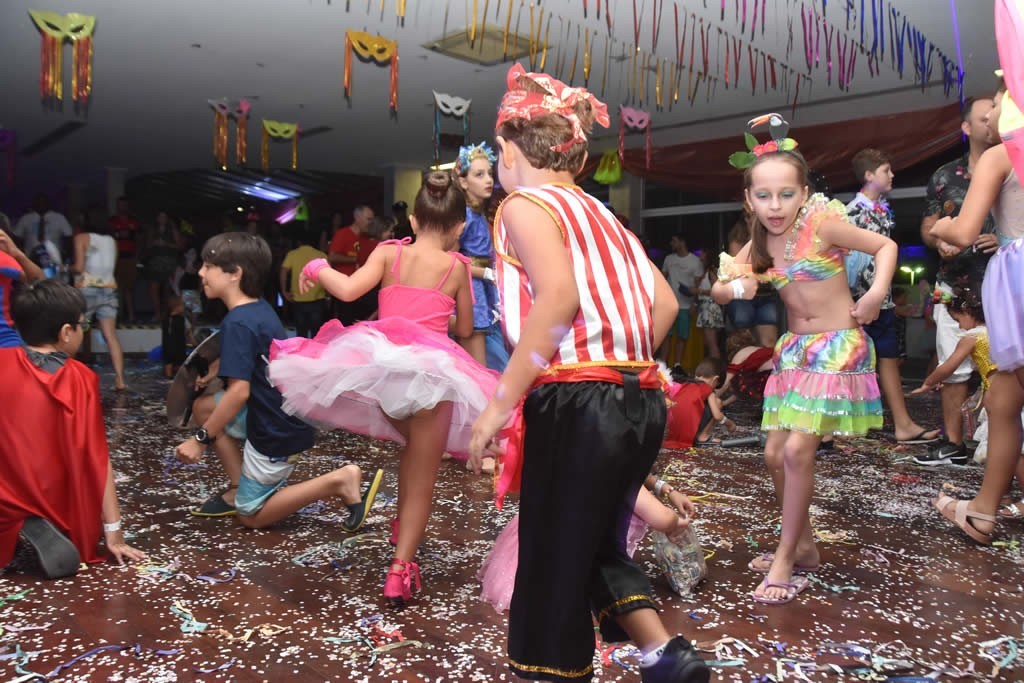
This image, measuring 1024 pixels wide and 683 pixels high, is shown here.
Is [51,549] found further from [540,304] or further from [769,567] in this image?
[769,567]

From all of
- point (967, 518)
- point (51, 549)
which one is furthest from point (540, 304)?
point (967, 518)

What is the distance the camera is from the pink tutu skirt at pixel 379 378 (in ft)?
7.83

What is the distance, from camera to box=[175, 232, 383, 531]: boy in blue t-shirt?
2.88 m

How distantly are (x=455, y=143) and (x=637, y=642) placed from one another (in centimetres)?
1107

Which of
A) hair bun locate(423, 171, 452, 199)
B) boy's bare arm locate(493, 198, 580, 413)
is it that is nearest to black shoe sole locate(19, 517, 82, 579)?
hair bun locate(423, 171, 452, 199)

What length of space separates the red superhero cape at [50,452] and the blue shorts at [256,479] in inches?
18.0

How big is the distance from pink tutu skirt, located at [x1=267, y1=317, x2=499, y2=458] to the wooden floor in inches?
19.9

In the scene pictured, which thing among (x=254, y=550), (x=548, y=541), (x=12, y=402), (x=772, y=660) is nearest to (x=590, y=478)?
(x=548, y=541)

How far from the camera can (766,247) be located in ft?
8.51

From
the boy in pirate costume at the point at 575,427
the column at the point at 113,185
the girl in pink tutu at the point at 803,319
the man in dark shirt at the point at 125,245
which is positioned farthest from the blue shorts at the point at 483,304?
the column at the point at 113,185

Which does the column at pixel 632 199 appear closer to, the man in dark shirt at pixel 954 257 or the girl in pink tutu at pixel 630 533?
the man in dark shirt at pixel 954 257

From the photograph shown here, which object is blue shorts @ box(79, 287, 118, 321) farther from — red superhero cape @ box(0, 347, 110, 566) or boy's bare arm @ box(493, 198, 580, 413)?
boy's bare arm @ box(493, 198, 580, 413)

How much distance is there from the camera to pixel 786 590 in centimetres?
245

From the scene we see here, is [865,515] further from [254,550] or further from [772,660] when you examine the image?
[254,550]
